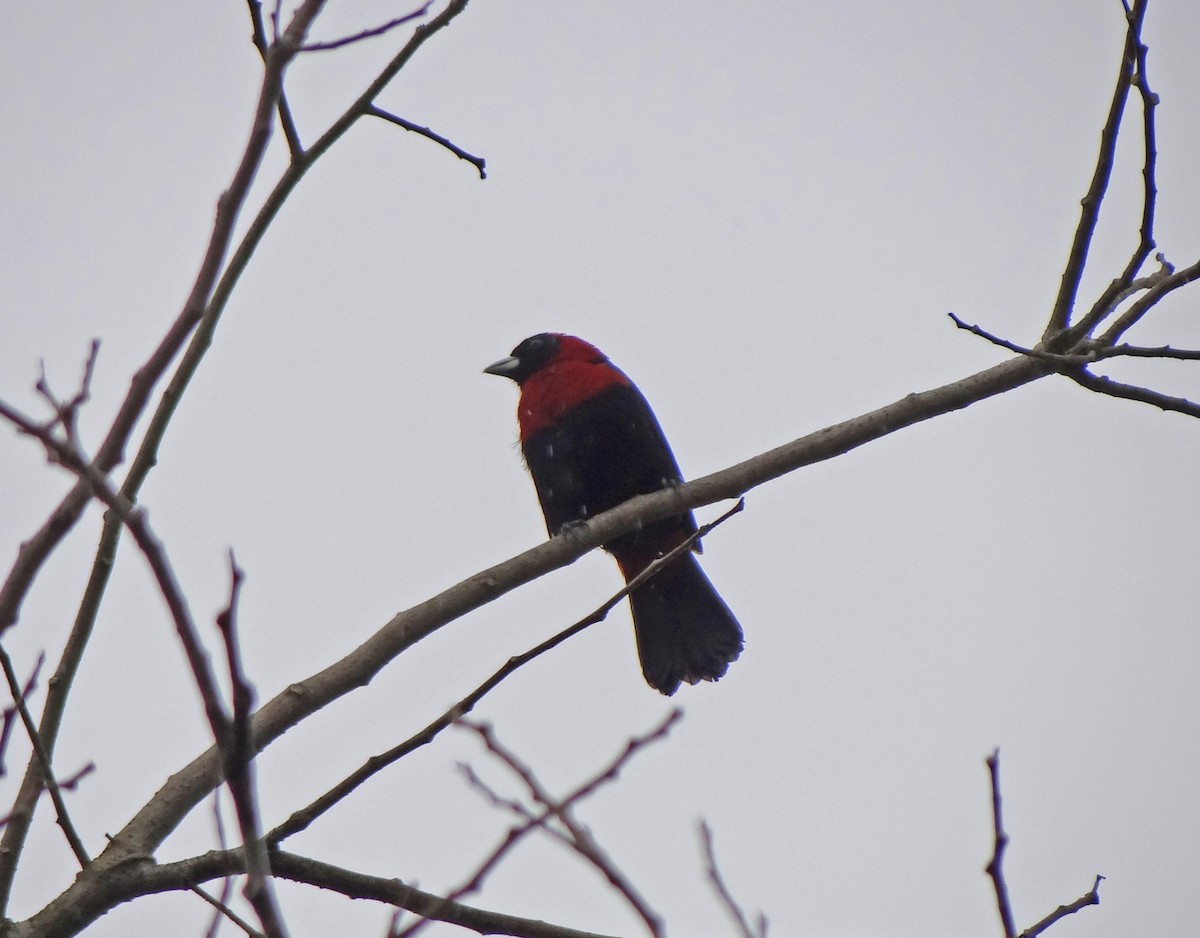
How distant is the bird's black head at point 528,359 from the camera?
602 cm

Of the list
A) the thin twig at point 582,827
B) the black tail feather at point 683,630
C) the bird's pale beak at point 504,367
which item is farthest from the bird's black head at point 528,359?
the thin twig at point 582,827

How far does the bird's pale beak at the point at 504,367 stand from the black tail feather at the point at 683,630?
59.9 inches

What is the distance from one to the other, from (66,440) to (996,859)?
102 centimetres

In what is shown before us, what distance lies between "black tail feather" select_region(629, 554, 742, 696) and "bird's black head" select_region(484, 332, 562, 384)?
1.43 m

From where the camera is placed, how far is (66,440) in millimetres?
1177

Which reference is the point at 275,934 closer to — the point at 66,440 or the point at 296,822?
the point at 66,440

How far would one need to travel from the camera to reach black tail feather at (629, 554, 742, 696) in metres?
5.05

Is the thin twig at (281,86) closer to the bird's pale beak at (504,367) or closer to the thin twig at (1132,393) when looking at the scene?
the thin twig at (1132,393)

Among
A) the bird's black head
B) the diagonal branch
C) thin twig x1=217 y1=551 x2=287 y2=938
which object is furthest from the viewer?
the bird's black head

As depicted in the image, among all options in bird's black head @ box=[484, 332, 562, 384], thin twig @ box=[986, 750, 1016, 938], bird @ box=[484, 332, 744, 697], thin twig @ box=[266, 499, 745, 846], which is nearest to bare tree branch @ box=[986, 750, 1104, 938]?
thin twig @ box=[986, 750, 1016, 938]

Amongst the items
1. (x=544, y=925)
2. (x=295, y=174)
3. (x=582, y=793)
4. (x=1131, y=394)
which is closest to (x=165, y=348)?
(x=295, y=174)

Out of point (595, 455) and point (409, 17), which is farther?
point (595, 455)

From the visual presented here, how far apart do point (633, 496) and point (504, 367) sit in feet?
4.24

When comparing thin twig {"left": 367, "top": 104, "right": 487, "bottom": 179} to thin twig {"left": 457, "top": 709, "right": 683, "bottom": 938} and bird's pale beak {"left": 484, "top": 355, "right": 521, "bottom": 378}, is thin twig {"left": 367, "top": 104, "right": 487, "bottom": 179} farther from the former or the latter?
bird's pale beak {"left": 484, "top": 355, "right": 521, "bottom": 378}
